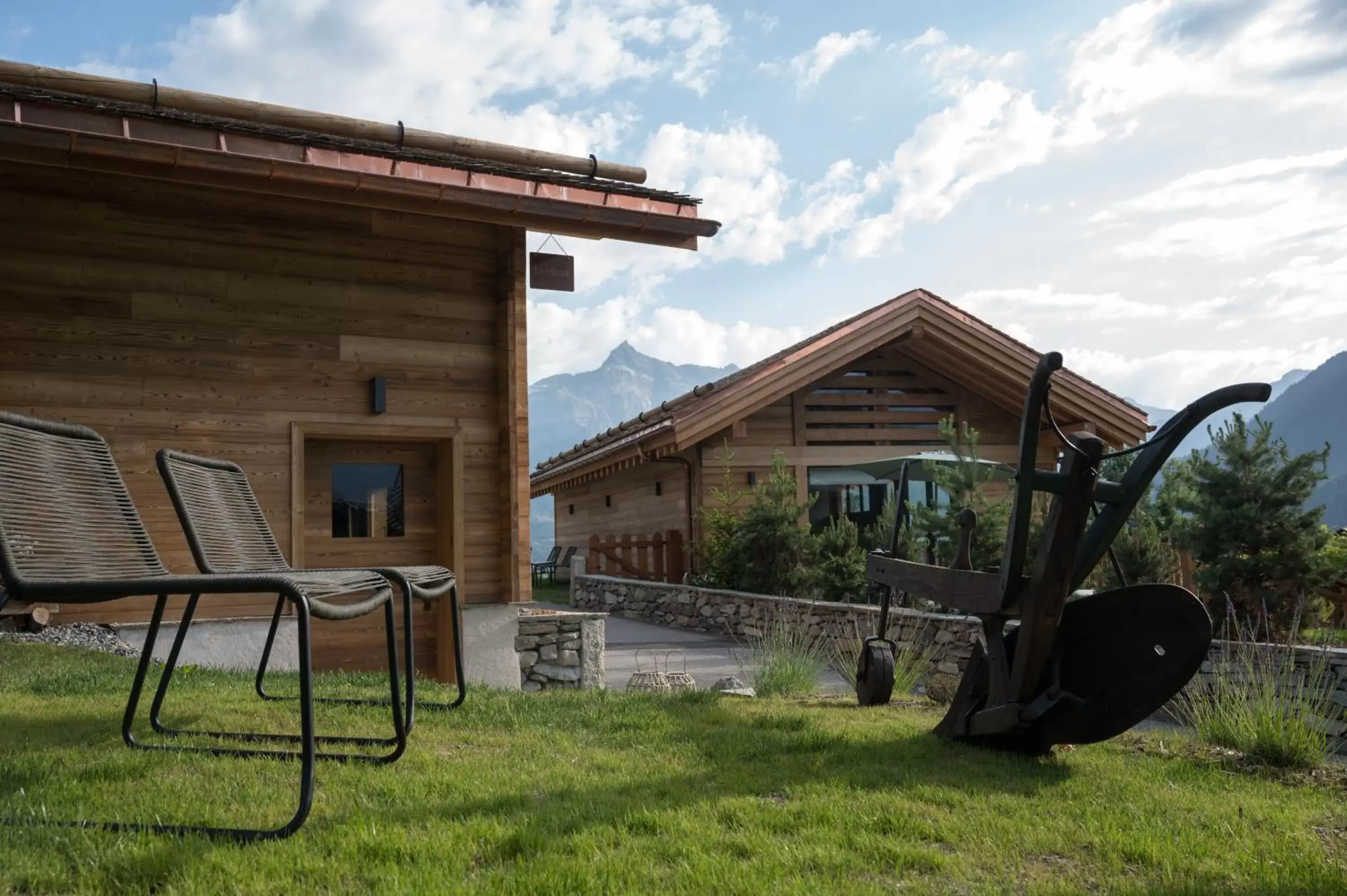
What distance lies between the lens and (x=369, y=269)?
8.54 m

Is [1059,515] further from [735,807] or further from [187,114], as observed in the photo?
[187,114]

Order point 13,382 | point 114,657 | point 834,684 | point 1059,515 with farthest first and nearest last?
point 834,684 → point 13,382 → point 114,657 → point 1059,515

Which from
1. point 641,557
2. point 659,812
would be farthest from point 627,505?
point 659,812

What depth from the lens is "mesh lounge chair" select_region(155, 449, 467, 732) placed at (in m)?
3.50

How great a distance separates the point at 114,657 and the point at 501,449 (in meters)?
3.40

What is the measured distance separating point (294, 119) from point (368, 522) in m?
3.38

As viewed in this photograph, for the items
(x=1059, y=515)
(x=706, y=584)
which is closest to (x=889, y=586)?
(x=1059, y=515)

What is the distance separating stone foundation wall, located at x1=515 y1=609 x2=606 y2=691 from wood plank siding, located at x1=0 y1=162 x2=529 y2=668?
451mm

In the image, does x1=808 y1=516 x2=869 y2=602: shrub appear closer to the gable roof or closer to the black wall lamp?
the gable roof

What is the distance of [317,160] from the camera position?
7410 millimetres

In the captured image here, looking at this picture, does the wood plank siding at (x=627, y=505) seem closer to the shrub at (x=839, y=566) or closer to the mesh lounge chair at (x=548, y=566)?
the mesh lounge chair at (x=548, y=566)

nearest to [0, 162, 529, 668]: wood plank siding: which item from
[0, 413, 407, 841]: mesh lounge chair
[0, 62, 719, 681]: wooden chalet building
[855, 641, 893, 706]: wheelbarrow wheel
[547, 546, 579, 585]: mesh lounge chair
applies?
[0, 62, 719, 681]: wooden chalet building

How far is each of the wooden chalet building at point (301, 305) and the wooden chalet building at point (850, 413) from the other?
6275 millimetres

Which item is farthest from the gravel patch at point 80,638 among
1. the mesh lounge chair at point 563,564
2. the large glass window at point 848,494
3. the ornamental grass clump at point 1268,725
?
the mesh lounge chair at point 563,564
